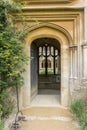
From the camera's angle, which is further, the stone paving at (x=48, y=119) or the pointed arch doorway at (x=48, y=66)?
the pointed arch doorway at (x=48, y=66)

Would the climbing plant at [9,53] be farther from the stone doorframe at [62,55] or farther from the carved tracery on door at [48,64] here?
the carved tracery on door at [48,64]

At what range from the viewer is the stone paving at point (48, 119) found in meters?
6.65

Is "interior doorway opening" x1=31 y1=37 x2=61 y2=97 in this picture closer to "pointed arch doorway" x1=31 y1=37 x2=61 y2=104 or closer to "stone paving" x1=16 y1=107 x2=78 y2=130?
"pointed arch doorway" x1=31 y1=37 x2=61 y2=104

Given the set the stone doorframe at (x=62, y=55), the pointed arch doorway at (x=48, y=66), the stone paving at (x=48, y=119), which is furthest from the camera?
the pointed arch doorway at (x=48, y=66)

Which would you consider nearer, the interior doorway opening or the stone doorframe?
the stone doorframe

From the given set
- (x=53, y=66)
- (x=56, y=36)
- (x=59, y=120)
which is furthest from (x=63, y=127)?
(x=53, y=66)

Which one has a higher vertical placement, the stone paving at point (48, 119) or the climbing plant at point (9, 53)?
the climbing plant at point (9, 53)

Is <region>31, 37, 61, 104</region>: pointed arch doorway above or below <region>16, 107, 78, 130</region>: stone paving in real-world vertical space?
above

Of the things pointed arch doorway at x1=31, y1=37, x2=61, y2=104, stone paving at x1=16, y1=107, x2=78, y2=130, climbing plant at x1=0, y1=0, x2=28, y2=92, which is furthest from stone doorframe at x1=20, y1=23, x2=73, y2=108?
pointed arch doorway at x1=31, y1=37, x2=61, y2=104

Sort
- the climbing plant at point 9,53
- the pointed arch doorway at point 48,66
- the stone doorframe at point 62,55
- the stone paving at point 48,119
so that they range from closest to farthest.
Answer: the stone paving at point 48,119, the climbing plant at point 9,53, the stone doorframe at point 62,55, the pointed arch doorway at point 48,66

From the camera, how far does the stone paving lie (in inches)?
262

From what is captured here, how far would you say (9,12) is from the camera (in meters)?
8.80

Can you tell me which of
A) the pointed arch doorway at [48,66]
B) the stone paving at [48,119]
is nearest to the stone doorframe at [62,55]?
the stone paving at [48,119]

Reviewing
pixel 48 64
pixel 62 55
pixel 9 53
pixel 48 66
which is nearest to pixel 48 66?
pixel 48 66
